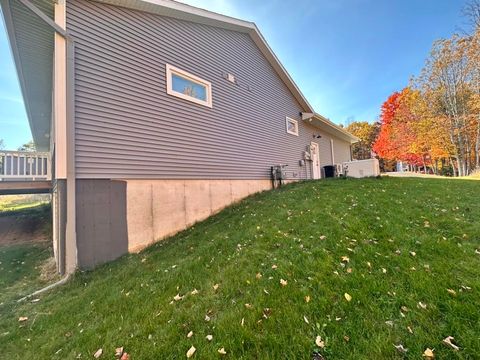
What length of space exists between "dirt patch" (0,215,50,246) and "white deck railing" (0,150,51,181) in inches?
78.7

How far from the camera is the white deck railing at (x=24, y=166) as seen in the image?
772cm

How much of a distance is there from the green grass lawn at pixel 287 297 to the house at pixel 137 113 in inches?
41.2

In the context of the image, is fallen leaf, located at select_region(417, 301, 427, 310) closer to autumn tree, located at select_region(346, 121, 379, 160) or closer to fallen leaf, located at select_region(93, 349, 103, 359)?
fallen leaf, located at select_region(93, 349, 103, 359)

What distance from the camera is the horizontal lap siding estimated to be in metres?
4.73

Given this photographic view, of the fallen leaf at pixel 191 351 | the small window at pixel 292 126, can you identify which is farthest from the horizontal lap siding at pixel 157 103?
the fallen leaf at pixel 191 351

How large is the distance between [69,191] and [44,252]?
3590mm

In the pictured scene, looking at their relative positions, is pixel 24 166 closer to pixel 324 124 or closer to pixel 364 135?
pixel 324 124

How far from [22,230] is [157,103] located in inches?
323

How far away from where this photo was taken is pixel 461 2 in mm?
13188

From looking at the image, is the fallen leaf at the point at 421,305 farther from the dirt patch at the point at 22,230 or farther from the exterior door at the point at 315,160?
the exterior door at the point at 315,160

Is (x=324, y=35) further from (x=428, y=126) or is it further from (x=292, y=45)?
(x=428, y=126)

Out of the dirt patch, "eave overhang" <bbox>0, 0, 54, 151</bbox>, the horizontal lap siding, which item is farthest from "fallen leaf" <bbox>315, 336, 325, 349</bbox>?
the dirt patch

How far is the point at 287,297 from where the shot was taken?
8.38 ft

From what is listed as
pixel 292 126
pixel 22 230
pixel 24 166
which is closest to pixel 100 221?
pixel 24 166
